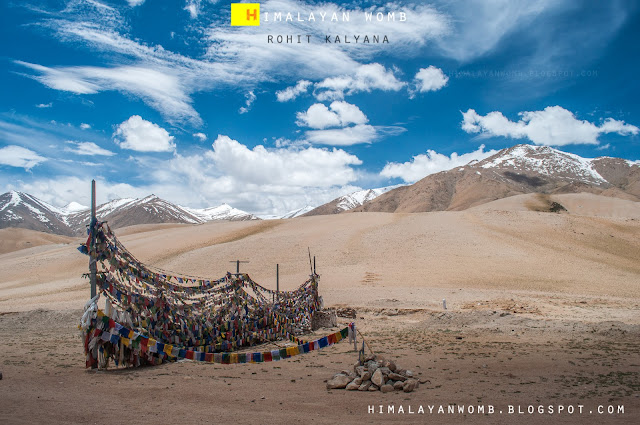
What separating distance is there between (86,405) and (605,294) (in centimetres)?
2649

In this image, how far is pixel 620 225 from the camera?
45594mm

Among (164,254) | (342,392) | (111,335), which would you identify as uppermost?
(164,254)

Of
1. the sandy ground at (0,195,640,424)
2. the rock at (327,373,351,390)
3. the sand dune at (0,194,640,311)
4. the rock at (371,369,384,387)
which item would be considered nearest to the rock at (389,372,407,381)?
the rock at (371,369,384,387)

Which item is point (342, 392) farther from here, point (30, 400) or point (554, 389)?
point (30, 400)

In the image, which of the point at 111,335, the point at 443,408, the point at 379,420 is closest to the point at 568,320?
the point at 443,408

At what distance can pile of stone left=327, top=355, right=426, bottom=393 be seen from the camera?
7949 millimetres

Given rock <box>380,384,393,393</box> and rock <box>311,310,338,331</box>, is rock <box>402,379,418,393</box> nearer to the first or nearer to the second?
rock <box>380,384,393,393</box>

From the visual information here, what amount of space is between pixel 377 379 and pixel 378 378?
0.08 ft

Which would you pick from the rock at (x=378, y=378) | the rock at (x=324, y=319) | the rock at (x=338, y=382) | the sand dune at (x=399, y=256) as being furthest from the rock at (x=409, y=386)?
the sand dune at (x=399, y=256)

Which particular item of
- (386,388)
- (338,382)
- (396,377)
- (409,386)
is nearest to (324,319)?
(338,382)

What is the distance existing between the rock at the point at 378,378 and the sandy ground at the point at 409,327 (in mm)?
301

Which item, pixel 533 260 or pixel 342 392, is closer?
pixel 342 392

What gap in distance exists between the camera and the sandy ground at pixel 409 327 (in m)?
7.10

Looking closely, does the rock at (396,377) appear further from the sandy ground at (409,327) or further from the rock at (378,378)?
the sandy ground at (409,327)
